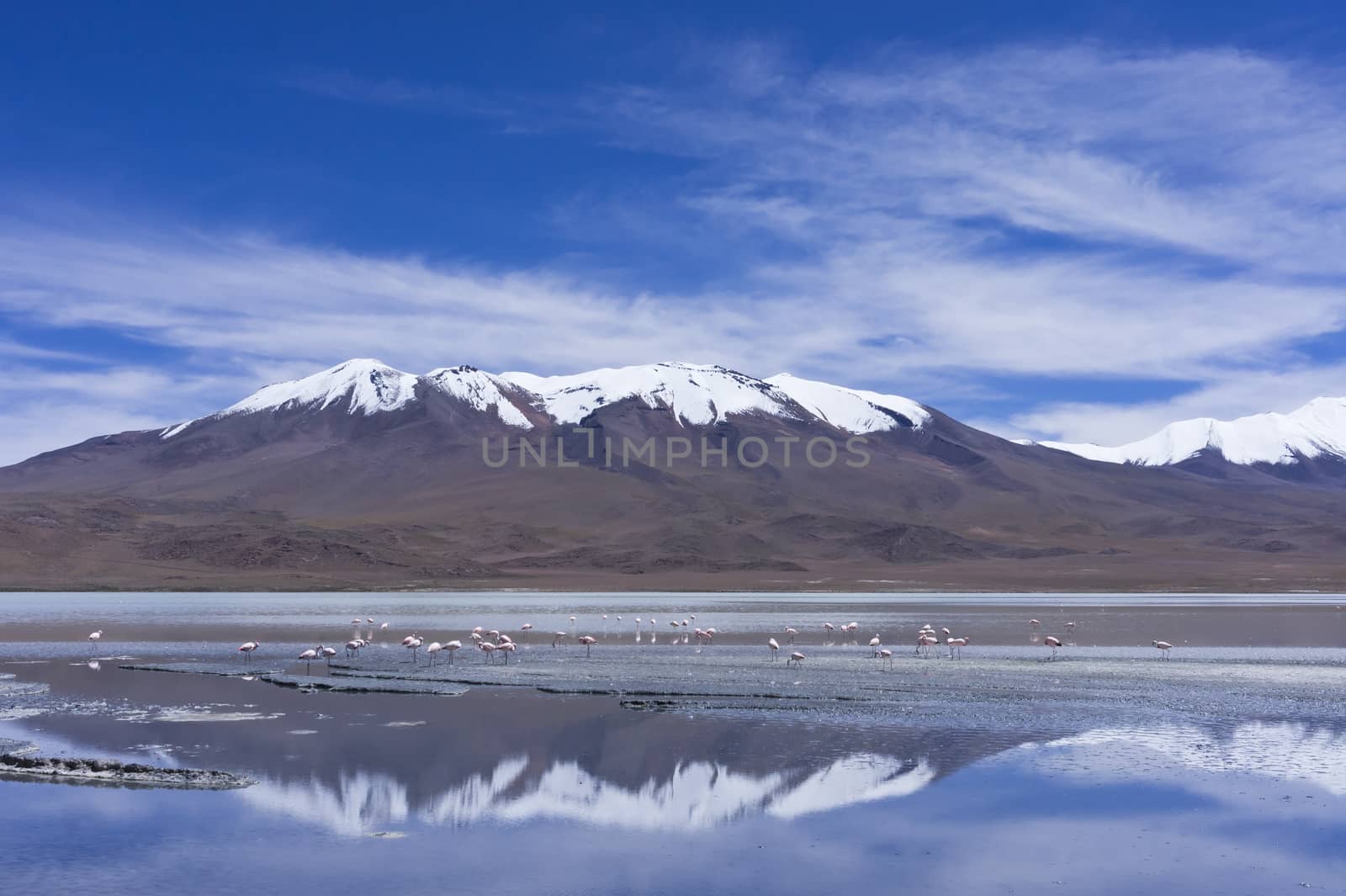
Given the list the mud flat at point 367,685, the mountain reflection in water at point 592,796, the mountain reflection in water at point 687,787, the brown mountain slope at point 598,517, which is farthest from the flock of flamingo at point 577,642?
the brown mountain slope at point 598,517

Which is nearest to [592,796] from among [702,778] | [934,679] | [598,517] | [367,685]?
[702,778]

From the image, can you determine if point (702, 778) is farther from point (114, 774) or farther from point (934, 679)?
point (934, 679)

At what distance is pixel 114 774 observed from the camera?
1459 centimetres

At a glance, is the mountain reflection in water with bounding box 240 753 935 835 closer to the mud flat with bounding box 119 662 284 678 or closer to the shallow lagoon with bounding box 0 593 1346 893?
the shallow lagoon with bounding box 0 593 1346 893

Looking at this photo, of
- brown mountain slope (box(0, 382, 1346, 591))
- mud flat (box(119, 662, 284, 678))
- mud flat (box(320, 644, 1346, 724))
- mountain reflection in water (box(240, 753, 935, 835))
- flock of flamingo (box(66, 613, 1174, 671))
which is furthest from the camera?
brown mountain slope (box(0, 382, 1346, 591))

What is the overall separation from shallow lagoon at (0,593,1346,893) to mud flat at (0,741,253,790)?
31cm

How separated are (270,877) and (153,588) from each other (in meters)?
66.5

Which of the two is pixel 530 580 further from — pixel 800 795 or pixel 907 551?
pixel 800 795

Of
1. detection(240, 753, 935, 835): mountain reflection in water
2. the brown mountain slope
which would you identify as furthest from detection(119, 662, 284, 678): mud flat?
the brown mountain slope

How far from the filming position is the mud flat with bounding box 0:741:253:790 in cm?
1438

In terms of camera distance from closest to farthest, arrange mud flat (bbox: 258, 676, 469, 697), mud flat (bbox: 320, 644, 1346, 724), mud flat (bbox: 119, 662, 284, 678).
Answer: mud flat (bbox: 320, 644, 1346, 724) < mud flat (bbox: 258, 676, 469, 697) < mud flat (bbox: 119, 662, 284, 678)

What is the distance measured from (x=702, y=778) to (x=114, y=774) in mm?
6627

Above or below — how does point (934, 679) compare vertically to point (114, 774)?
above

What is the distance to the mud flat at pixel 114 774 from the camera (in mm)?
14375
